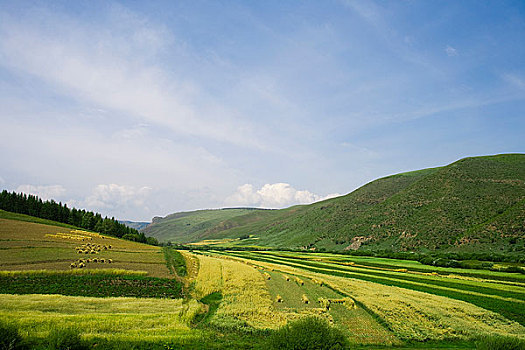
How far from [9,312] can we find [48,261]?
27770mm

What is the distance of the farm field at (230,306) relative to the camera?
61.5ft

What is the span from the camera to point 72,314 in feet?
69.3

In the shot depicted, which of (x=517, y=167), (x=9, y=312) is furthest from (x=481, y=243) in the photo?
(x=9, y=312)

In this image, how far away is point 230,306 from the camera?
1033 inches

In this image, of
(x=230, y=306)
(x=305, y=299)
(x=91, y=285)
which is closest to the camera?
(x=230, y=306)

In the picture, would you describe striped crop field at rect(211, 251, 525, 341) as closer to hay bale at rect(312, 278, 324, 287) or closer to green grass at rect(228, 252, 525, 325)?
green grass at rect(228, 252, 525, 325)

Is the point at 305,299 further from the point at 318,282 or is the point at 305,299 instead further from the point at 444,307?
the point at 444,307

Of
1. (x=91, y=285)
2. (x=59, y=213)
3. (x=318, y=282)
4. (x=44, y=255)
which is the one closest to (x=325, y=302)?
(x=318, y=282)

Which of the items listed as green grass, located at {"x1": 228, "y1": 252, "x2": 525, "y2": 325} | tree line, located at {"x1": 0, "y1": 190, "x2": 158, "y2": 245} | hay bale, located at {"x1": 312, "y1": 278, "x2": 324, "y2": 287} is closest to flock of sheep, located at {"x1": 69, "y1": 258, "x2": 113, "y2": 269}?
hay bale, located at {"x1": 312, "y1": 278, "x2": 324, "y2": 287}

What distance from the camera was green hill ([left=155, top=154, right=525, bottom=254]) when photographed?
77938 millimetres

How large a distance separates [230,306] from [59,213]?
121 m

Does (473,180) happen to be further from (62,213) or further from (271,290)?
(62,213)

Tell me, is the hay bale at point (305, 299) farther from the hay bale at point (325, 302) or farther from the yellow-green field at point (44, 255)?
the yellow-green field at point (44, 255)

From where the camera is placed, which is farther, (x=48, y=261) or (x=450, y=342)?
(x=48, y=261)
